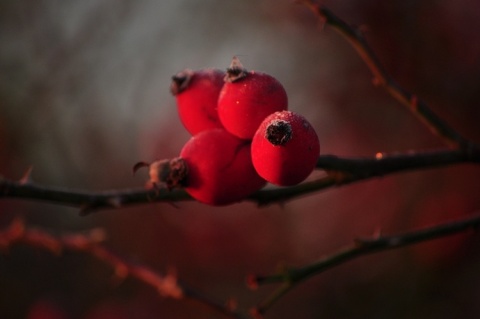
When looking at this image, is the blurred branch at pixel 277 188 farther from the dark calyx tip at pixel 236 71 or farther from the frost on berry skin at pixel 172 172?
the dark calyx tip at pixel 236 71

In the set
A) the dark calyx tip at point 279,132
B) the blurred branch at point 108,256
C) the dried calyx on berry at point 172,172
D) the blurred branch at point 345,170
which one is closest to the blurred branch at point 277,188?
the blurred branch at point 345,170

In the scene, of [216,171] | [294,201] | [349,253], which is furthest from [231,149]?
[294,201]

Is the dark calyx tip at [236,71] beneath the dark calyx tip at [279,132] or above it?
above

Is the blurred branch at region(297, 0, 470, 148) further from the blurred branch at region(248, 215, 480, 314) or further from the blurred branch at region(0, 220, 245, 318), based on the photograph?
the blurred branch at region(0, 220, 245, 318)

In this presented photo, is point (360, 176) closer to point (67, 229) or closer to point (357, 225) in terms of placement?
point (357, 225)

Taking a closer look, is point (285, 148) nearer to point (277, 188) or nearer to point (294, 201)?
point (277, 188)

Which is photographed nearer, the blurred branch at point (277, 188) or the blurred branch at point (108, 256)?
the blurred branch at point (277, 188)

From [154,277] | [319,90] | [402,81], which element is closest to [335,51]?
[319,90]

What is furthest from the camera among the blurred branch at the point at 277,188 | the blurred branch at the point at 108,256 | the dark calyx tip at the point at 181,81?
the blurred branch at the point at 108,256
